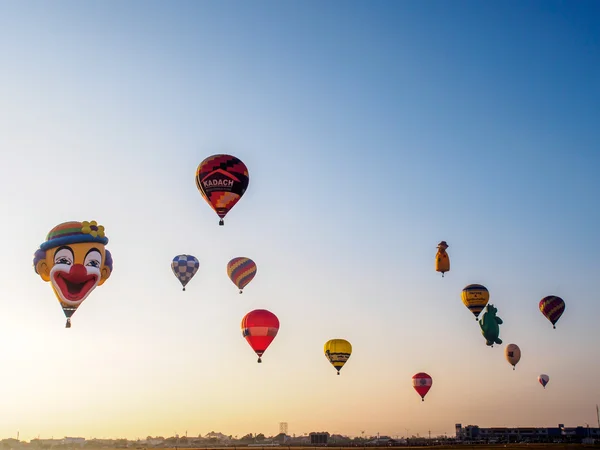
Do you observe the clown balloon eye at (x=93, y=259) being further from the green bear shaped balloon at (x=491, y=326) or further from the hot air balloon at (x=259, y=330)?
the green bear shaped balloon at (x=491, y=326)

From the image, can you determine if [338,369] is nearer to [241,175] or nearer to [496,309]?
[496,309]

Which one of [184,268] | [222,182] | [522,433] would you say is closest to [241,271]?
[184,268]

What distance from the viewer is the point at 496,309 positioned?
→ 246ft

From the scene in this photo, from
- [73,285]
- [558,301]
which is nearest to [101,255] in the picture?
[73,285]

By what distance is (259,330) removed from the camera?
6294cm

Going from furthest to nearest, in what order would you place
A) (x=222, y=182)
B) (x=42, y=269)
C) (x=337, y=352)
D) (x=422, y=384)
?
(x=422, y=384) < (x=337, y=352) < (x=222, y=182) < (x=42, y=269)

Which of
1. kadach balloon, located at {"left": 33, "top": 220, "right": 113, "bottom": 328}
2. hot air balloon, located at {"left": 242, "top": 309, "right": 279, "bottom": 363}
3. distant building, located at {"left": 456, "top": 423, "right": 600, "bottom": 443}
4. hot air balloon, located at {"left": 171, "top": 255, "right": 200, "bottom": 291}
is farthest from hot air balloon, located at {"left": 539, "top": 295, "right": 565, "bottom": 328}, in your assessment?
distant building, located at {"left": 456, "top": 423, "right": 600, "bottom": 443}

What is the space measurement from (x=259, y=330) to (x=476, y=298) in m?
27.0

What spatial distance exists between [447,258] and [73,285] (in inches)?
1613

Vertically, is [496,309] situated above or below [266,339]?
above

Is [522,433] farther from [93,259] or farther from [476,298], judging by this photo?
[93,259]

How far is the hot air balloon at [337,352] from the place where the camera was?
246ft

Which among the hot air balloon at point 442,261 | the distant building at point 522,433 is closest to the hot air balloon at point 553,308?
the hot air balloon at point 442,261

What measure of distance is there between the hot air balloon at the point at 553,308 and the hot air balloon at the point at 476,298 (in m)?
9.38
